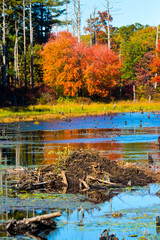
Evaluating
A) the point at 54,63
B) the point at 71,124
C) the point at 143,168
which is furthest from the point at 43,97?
the point at 143,168

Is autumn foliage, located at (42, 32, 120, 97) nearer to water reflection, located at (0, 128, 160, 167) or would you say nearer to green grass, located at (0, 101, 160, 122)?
green grass, located at (0, 101, 160, 122)

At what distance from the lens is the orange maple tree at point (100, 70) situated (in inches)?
2520

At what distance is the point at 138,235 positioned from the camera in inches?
344

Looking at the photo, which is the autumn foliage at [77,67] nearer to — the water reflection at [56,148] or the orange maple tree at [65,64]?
the orange maple tree at [65,64]

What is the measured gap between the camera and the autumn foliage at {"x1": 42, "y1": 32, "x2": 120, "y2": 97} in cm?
6406

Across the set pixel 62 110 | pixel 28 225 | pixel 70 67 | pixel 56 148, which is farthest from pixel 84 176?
pixel 70 67

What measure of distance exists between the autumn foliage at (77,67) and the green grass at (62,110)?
13.2ft

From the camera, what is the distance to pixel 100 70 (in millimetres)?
64312

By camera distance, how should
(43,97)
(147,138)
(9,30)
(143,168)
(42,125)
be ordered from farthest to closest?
1. (9,30)
2. (43,97)
3. (42,125)
4. (147,138)
5. (143,168)

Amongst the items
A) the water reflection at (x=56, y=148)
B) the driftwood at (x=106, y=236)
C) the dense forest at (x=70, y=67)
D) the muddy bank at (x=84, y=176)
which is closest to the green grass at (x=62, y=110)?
the dense forest at (x=70, y=67)

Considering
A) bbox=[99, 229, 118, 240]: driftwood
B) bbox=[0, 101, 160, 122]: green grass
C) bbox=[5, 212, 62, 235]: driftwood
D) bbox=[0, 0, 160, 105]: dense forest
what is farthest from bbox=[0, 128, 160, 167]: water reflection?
bbox=[0, 0, 160, 105]: dense forest

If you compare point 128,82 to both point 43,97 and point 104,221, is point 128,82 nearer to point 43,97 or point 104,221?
point 43,97

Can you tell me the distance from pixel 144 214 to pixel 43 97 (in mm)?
50754

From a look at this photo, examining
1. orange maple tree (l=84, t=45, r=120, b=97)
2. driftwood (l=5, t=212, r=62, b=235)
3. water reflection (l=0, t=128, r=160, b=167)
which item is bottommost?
water reflection (l=0, t=128, r=160, b=167)
